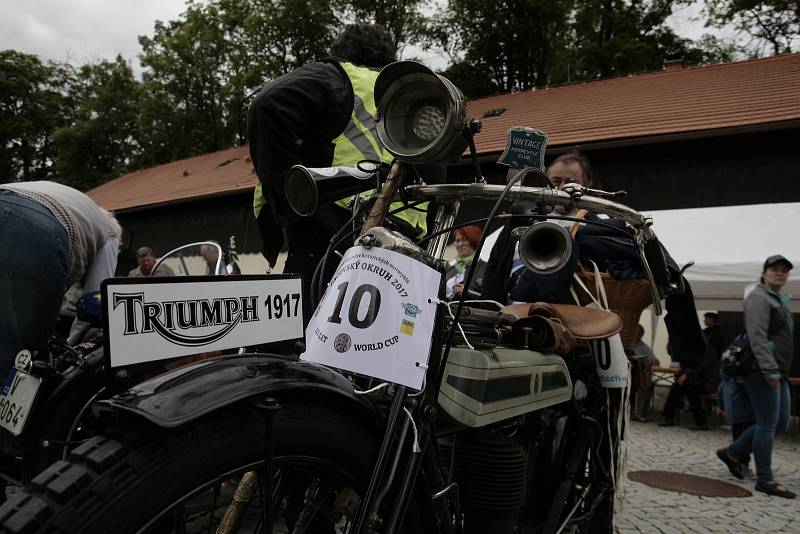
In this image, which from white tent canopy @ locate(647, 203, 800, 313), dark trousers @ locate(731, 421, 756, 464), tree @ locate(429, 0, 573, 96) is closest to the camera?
dark trousers @ locate(731, 421, 756, 464)

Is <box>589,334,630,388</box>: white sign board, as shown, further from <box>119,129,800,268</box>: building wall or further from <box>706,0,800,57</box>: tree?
<box>706,0,800,57</box>: tree

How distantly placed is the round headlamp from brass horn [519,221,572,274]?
1.10 feet

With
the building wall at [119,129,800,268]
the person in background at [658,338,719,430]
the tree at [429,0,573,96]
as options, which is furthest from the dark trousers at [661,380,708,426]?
the tree at [429,0,573,96]

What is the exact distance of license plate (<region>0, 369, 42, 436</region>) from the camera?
95.5 inches

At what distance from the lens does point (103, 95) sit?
1513 inches

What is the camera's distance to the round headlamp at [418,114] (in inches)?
58.0

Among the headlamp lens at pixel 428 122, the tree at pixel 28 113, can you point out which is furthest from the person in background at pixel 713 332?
the tree at pixel 28 113

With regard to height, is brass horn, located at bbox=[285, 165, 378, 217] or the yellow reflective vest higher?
the yellow reflective vest

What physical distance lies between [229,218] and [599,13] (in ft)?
61.7

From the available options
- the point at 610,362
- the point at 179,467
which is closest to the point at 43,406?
the point at 179,467

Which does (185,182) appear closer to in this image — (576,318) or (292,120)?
(292,120)

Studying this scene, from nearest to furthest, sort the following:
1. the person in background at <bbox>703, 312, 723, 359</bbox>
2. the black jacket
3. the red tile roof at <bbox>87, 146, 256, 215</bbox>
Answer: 1. the black jacket
2. the person in background at <bbox>703, 312, 723, 359</bbox>
3. the red tile roof at <bbox>87, 146, 256, 215</bbox>

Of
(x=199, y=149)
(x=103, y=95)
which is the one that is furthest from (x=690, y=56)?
(x=103, y=95)

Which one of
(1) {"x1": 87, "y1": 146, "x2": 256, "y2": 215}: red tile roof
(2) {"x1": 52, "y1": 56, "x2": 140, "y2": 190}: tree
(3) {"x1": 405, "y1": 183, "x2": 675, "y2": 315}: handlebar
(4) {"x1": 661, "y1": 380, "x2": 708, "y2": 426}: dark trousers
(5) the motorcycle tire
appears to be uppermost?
(2) {"x1": 52, "y1": 56, "x2": 140, "y2": 190}: tree
